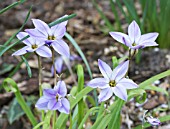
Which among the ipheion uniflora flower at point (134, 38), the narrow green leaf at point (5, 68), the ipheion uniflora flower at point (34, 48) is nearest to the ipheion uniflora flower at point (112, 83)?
the ipheion uniflora flower at point (134, 38)

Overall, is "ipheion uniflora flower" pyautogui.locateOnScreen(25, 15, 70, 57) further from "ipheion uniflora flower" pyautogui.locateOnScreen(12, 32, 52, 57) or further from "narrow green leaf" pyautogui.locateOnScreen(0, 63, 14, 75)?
"narrow green leaf" pyautogui.locateOnScreen(0, 63, 14, 75)

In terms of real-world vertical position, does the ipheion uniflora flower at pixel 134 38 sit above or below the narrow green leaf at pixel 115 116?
above

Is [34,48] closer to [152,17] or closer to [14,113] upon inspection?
[14,113]

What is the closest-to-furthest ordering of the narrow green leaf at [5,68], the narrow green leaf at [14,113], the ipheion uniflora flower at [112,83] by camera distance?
the ipheion uniflora flower at [112,83] → the narrow green leaf at [14,113] → the narrow green leaf at [5,68]

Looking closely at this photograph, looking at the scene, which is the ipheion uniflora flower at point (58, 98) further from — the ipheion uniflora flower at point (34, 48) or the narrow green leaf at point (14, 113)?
the narrow green leaf at point (14, 113)

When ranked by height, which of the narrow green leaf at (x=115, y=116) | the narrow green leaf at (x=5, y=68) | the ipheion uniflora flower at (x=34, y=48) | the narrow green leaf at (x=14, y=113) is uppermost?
the ipheion uniflora flower at (x=34, y=48)

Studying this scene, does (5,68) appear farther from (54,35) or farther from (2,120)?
(54,35)

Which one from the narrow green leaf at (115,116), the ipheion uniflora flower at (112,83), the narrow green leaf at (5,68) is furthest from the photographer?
the narrow green leaf at (5,68)

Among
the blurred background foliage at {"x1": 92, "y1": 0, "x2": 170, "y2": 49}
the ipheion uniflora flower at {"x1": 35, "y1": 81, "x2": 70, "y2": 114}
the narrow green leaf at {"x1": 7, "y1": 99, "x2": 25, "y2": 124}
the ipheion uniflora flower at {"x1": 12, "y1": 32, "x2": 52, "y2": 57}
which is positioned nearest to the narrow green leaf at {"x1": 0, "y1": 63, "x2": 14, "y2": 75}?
the narrow green leaf at {"x1": 7, "y1": 99, "x2": 25, "y2": 124}
